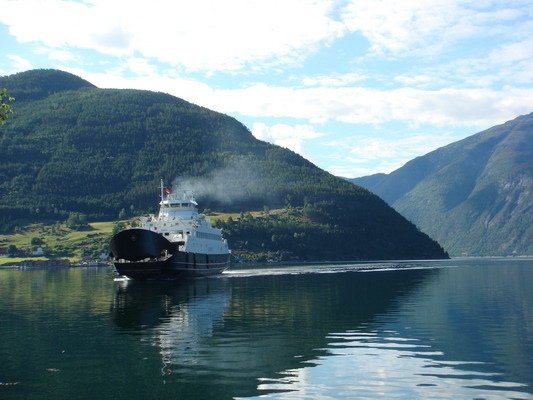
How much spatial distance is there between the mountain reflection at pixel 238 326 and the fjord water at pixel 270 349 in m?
0.10

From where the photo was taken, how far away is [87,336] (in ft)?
147

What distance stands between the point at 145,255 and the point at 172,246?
6950mm

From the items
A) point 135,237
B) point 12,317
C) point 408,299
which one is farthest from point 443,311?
point 135,237

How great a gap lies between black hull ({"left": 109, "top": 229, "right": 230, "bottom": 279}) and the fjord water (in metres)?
38.6

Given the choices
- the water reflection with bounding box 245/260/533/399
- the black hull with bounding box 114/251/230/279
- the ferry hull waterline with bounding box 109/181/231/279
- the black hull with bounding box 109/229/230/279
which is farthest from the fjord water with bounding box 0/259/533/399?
the black hull with bounding box 114/251/230/279

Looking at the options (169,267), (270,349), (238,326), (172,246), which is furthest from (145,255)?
(270,349)

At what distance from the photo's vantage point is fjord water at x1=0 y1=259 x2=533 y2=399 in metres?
28.8

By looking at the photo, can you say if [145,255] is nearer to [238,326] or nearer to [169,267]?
[169,267]

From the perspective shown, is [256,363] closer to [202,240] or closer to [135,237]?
[135,237]

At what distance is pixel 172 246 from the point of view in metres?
117

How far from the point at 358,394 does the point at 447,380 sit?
201 inches

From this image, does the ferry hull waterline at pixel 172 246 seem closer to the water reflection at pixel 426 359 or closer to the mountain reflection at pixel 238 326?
the mountain reflection at pixel 238 326

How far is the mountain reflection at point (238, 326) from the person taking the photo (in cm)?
3169

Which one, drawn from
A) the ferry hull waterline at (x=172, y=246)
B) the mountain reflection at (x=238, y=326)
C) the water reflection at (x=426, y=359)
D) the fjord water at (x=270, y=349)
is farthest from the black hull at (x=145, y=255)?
the water reflection at (x=426, y=359)
